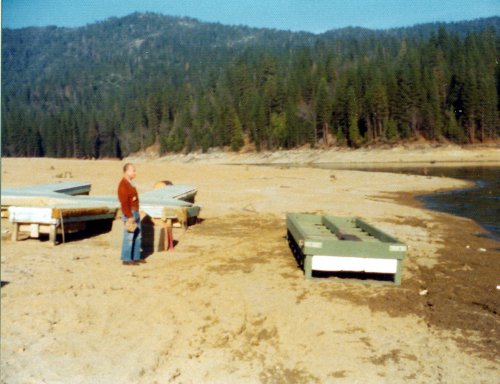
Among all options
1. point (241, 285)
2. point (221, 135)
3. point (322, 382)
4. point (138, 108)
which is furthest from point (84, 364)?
point (138, 108)

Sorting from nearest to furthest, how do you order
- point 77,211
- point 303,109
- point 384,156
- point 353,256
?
point 353,256 < point 77,211 < point 384,156 < point 303,109

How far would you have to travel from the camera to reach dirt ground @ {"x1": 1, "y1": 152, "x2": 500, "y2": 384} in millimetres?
4977

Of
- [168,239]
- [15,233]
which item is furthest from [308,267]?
[15,233]

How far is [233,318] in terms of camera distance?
6.28m

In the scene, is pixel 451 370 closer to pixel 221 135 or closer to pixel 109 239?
pixel 109 239

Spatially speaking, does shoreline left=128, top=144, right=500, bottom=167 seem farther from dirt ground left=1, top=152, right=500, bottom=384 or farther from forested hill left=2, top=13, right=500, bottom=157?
dirt ground left=1, top=152, right=500, bottom=384

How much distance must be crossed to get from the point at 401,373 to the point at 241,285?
324 cm

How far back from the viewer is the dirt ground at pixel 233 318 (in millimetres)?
4977

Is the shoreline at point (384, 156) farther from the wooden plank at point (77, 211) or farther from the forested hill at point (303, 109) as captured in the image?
the wooden plank at point (77, 211)

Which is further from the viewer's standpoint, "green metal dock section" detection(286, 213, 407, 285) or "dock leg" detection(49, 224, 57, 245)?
"dock leg" detection(49, 224, 57, 245)

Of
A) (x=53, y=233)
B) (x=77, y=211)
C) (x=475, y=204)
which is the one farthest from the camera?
(x=475, y=204)

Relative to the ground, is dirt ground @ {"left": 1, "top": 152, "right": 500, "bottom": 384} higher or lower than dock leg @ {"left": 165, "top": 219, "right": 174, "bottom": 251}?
lower

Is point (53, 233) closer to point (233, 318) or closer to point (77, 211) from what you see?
point (77, 211)

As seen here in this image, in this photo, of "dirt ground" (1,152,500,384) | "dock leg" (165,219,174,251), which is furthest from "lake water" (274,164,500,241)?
"dock leg" (165,219,174,251)
